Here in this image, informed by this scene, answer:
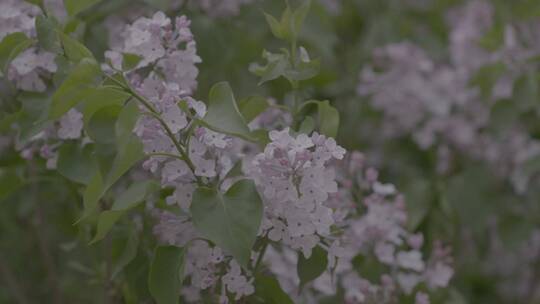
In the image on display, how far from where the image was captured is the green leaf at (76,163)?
111 centimetres

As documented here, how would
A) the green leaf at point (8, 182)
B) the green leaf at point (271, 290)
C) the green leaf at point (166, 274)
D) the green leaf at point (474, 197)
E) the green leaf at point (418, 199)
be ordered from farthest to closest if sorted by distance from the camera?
the green leaf at point (474, 197) → the green leaf at point (418, 199) → the green leaf at point (8, 182) → the green leaf at point (271, 290) → the green leaf at point (166, 274)

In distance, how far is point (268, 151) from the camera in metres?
0.94

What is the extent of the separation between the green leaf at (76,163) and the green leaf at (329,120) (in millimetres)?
304

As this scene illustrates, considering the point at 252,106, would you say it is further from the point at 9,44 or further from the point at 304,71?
the point at 9,44

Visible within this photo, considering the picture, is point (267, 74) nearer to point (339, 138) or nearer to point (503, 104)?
point (503, 104)

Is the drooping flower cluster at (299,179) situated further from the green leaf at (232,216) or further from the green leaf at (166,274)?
the green leaf at (166,274)

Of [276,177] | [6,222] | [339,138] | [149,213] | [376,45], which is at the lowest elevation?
[6,222]

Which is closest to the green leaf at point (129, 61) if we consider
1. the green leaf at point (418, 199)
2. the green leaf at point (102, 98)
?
the green leaf at point (102, 98)

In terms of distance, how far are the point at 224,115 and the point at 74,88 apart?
0.16 m

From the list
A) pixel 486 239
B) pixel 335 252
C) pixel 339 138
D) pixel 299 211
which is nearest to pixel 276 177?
pixel 299 211

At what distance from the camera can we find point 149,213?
1206mm

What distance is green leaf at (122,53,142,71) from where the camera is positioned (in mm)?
1046

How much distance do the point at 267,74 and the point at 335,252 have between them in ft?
0.75

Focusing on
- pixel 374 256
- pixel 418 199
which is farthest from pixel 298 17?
pixel 418 199
